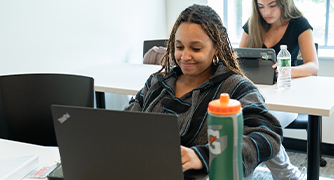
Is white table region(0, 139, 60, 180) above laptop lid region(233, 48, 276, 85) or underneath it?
underneath

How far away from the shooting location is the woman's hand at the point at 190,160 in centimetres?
74

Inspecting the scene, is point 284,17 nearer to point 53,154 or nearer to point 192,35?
point 192,35

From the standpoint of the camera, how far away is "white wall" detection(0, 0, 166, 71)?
192 cm

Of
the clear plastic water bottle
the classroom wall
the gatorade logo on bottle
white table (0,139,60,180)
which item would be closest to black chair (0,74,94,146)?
white table (0,139,60,180)

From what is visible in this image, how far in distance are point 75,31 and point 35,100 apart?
114cm

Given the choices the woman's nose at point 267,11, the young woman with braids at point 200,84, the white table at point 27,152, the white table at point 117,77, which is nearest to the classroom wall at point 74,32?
the white table at point 117,77

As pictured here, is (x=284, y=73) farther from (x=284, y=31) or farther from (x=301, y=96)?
(x=284, y=31)

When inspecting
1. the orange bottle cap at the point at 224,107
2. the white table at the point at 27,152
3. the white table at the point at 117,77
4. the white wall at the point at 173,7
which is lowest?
the white table at the point at 27,152

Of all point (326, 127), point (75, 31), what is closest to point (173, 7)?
point (75, 31)

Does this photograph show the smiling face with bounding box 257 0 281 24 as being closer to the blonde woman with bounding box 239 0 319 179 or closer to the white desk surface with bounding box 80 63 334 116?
the blonde woman with bounding box 239 0 319 179

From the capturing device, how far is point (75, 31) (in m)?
2.37

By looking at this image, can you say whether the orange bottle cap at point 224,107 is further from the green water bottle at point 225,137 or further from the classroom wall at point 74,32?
the classroom wall at point 74,32

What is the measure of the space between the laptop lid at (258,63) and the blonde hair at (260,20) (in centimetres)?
47

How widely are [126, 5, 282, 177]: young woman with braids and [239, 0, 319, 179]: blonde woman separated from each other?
940 millimetres
